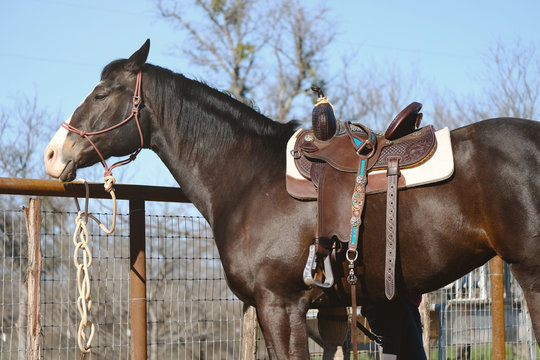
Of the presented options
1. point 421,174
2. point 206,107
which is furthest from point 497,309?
point 206,107

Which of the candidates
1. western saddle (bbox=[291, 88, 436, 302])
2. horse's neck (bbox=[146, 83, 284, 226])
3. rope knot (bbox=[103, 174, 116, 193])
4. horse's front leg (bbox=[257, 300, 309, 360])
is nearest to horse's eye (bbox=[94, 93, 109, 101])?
horse's neck (bbox=[146, 83, 284, 226])

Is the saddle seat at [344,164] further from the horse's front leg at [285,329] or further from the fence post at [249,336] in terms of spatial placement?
the fence post at [249,336]

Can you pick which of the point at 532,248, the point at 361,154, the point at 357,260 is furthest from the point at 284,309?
the point at 532,248

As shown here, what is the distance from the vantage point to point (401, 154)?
115 inches

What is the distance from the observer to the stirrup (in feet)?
9.35

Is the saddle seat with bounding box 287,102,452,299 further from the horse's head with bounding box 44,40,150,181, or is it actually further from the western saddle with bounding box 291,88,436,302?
the horse's head with bounding box 44,40,150,181

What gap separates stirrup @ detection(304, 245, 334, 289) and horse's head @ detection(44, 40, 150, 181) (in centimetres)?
129

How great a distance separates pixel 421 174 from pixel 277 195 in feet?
2.58

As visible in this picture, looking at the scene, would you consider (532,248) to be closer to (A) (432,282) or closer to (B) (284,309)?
(A) (432,282)

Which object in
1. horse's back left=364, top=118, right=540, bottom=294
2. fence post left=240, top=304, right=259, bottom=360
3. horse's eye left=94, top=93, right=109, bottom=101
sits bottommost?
fence post left=240, top=304, right=259, bottom=360

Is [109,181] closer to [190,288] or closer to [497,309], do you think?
[190,288]

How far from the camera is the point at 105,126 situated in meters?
3.39

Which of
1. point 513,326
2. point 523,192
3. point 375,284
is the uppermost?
point 523,192

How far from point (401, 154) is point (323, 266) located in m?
0.70
